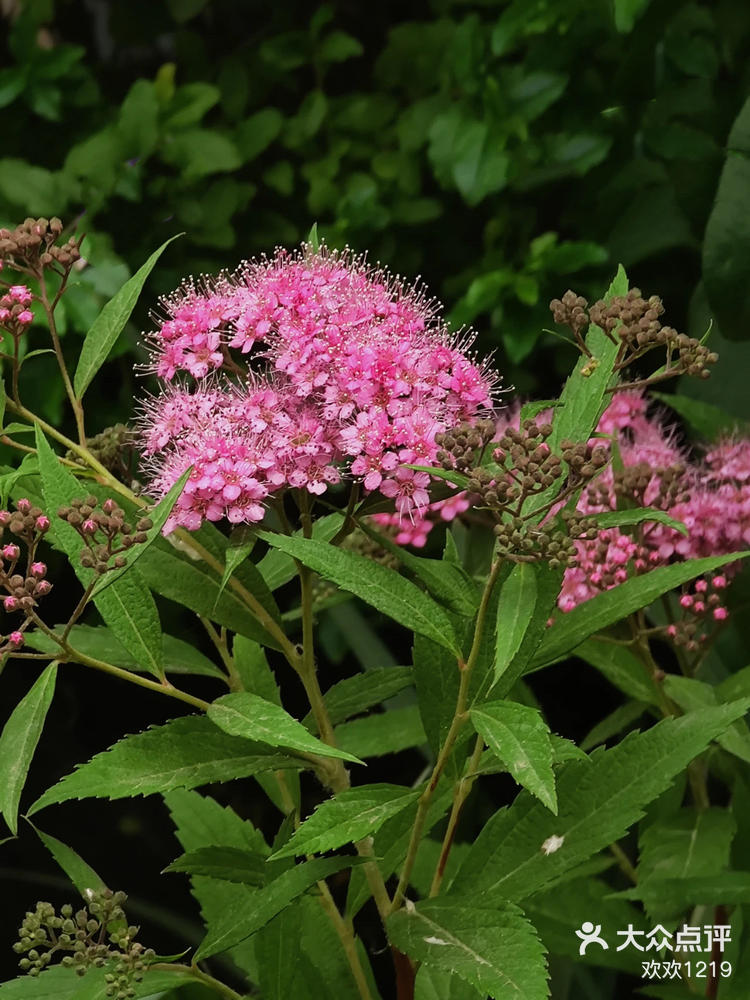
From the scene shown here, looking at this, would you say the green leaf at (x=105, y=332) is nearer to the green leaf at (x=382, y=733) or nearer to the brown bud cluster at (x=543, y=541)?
the brown bud cluster at (x=543, y=541)

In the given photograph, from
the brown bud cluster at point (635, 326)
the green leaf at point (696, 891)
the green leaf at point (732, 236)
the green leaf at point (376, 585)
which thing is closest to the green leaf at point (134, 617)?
the green leaf at point (376, 585)

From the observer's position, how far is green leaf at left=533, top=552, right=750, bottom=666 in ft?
2.65

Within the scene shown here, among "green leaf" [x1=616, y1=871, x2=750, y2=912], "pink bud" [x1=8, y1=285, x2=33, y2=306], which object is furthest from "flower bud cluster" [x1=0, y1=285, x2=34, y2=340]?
"green leaf" [x1=616, y1=871, x2=750, y2=912]

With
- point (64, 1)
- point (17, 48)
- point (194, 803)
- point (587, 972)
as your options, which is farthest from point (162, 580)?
point (64, 1)

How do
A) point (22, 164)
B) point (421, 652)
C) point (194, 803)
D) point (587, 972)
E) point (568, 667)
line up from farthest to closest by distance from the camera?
point (568, 667)
point (22, 164)
point (587, 972)
point (194, 803)
point (421, 652)

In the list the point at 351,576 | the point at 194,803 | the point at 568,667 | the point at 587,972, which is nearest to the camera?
the point at 351,576

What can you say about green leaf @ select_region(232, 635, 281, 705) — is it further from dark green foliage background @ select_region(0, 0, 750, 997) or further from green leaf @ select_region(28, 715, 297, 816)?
dark green foliage background @ select_region(0, 0, 750, 997)

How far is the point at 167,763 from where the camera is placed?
795 millimetres

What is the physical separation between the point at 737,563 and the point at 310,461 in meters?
0.55

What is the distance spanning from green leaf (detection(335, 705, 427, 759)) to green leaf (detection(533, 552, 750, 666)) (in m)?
0.35

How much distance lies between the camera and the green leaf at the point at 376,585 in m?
0.75

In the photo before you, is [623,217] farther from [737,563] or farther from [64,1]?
[64,1]

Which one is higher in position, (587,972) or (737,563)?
(737,563)

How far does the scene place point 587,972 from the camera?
55.7 inches
